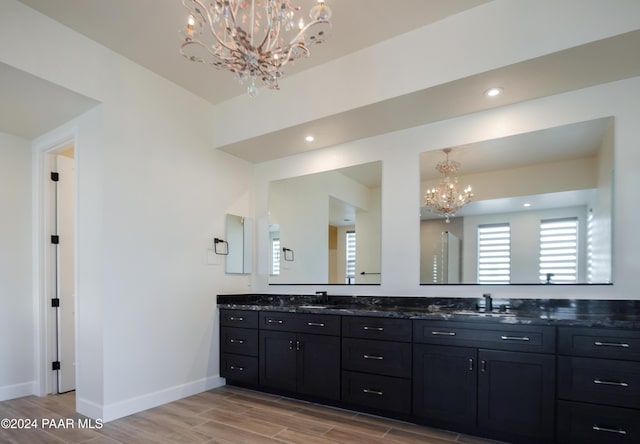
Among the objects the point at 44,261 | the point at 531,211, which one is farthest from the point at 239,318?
the point at 531,211

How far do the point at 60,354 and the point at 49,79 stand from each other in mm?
2708

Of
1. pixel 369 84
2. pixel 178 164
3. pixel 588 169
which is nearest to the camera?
pixel 588 169

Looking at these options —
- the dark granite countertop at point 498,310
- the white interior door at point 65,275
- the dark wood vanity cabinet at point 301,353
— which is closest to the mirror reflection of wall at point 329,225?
the dark granite countertop at point 498,310

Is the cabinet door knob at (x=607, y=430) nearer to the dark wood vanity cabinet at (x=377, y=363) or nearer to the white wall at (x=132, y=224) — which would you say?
the dark wood vanity cabinet at (x=377, y=363)

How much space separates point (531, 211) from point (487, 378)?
1.41m

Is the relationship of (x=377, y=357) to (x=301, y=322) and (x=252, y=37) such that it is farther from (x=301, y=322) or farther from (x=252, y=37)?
(x=252, y=37)

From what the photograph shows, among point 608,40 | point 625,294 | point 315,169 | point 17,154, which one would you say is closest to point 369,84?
point 315,169

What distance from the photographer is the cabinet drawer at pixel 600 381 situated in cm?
226

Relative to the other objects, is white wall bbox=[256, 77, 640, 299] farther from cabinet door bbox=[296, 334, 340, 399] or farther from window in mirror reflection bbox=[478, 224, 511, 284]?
cabinet door bbox=[296, 334, 340, 399]

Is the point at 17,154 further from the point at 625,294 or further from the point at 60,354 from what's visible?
the point at 625,294

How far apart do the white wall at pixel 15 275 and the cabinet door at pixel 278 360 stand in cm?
234

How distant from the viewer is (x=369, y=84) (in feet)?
10.4

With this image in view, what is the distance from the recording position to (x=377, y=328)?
3121 millimetres

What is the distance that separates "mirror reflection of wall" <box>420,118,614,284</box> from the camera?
2857mm
